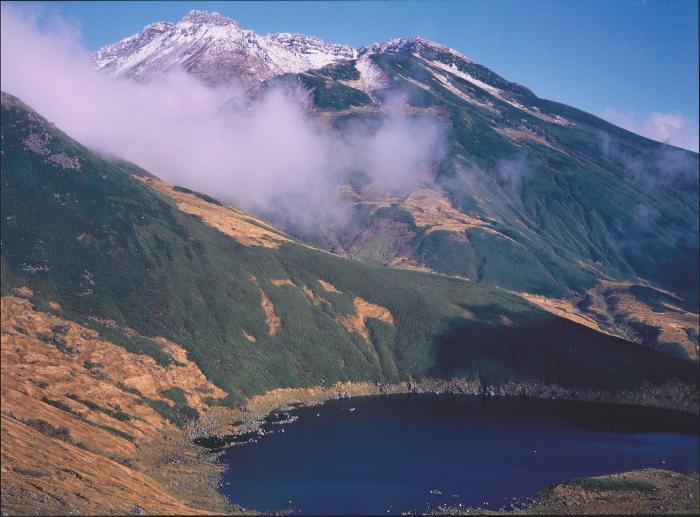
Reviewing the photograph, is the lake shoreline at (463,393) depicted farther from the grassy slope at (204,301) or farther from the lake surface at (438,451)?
the lake surface at (438,451)

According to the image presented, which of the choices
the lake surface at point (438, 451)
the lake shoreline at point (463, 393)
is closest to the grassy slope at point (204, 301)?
the lake shoreline at point (463, 393)

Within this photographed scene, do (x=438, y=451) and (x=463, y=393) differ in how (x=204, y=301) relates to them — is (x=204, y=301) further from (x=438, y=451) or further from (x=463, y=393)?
(x=463, y=393)

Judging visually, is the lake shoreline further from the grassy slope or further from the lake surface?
the lake surface

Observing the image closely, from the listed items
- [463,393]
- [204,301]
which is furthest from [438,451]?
[204,301]

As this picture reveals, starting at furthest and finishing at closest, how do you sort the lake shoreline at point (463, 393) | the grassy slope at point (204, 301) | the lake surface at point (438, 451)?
the lake shoreline at point (463, 393) → the grassy slope at point (204, 301) → the lake surface at point (438, 451)

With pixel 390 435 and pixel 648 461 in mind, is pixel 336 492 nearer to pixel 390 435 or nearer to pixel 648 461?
pixel 390 435

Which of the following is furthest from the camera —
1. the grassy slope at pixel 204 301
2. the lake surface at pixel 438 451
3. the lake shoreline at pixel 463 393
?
the lake shoreline at pixel 463 393

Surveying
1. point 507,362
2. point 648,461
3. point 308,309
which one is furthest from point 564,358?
point 308,309
